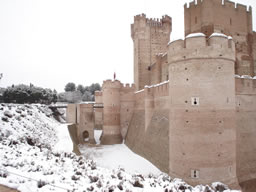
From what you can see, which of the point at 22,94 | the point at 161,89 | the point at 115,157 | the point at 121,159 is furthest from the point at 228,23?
the point at 22,94

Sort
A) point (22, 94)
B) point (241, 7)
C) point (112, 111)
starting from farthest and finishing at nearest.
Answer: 1. point (22, 94)
2. point (112, 111)
3. point (241, 7)

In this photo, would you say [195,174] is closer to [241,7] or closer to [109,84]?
[241,7]

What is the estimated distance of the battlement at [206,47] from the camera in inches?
376

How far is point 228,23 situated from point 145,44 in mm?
12574

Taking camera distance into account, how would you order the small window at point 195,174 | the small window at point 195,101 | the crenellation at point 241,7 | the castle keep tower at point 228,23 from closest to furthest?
the small window at point 195,174
the small window at point 195,101
the castle keep tower at point 228,23
the crenellation at point 241,7

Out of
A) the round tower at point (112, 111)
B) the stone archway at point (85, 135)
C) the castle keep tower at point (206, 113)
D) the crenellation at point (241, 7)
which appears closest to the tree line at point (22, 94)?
the stone archway at point (85, 135)

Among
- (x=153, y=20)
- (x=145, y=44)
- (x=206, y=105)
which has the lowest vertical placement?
(x=206, y=105)

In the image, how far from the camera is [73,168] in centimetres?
688

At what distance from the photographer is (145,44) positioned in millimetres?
27219

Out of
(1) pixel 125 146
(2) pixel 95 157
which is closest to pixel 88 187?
(2) pixel 95 157

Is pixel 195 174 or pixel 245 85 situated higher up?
pixel 245 85

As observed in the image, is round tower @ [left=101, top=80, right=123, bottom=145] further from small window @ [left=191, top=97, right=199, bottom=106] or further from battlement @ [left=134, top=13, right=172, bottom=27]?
small window @ [left=191, top=97, right=199, bottom=106]

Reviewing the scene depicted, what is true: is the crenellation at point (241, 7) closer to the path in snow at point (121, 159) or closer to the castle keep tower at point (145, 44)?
the castle keep tower at point (145, 44)

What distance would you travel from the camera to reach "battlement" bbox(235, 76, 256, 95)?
Result: 1287 centimetres
